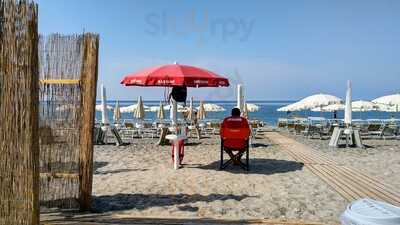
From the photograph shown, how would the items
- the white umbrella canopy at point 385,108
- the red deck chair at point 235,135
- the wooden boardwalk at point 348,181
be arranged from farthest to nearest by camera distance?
the white umbrella canopy at point 385,108 → the red deck chair at point 235,135 → the wooden boardwalk at point 348,181

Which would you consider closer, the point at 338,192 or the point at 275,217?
the point at 275,217

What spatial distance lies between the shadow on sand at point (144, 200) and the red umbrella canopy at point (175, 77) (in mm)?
2459

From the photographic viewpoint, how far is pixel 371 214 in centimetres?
304

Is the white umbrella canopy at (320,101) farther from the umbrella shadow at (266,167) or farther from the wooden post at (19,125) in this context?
the wooden post at (19,125)

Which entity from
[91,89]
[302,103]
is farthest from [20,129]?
[302,103]

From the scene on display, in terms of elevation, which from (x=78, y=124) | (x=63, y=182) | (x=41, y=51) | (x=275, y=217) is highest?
(x=41, y=51)

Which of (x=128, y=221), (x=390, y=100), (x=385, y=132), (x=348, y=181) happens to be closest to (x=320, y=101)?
(x=390, y=100)

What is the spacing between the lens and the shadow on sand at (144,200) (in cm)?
547

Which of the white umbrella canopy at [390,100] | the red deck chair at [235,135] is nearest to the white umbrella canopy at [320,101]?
the white umbrella canopy at [390,100]

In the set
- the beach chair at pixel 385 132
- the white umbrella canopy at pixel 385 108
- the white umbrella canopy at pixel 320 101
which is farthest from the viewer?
the white umbrella canopy at pixel 385 108

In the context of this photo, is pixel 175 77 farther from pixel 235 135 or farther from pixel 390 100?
pixel 390 100

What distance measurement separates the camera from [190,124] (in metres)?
18.8

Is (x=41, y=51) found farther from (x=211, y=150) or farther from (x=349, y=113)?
(x=349, y=113)

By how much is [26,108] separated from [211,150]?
9.08 meters
